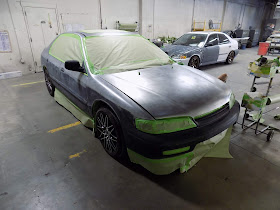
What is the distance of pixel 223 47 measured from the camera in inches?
275

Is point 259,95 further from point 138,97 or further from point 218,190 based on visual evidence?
point 138,97

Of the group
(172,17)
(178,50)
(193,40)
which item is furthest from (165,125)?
(172,17)

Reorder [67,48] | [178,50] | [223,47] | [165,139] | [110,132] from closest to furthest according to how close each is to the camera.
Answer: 1. [165,139]
2. [110,132]
3. [67,48]
4. [178,50]
5. [223,47]

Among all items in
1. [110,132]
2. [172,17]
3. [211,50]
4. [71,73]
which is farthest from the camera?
[172,17]

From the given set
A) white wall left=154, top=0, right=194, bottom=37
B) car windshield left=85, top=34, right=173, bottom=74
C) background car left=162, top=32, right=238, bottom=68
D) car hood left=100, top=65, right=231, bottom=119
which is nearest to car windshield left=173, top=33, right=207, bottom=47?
background car left=162, top=32, right=238, bottom=68

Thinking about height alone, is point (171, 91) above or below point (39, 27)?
below

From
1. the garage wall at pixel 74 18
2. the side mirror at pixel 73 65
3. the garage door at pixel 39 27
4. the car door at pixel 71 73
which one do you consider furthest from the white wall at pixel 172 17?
the side mirror at pixel 73 65

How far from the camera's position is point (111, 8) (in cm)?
771

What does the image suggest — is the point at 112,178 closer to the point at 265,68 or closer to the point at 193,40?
the point at 265,68

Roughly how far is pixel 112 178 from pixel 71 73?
162 centimetres

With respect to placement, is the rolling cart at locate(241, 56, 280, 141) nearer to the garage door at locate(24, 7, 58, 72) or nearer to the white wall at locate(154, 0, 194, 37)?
the garage door at locate(24, 7, 58, 72)

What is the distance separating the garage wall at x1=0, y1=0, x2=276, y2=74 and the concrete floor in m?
4.26

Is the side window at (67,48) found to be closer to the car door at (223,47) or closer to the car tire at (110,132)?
the car tire at (110,132)

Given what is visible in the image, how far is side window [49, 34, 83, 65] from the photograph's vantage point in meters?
2.72
